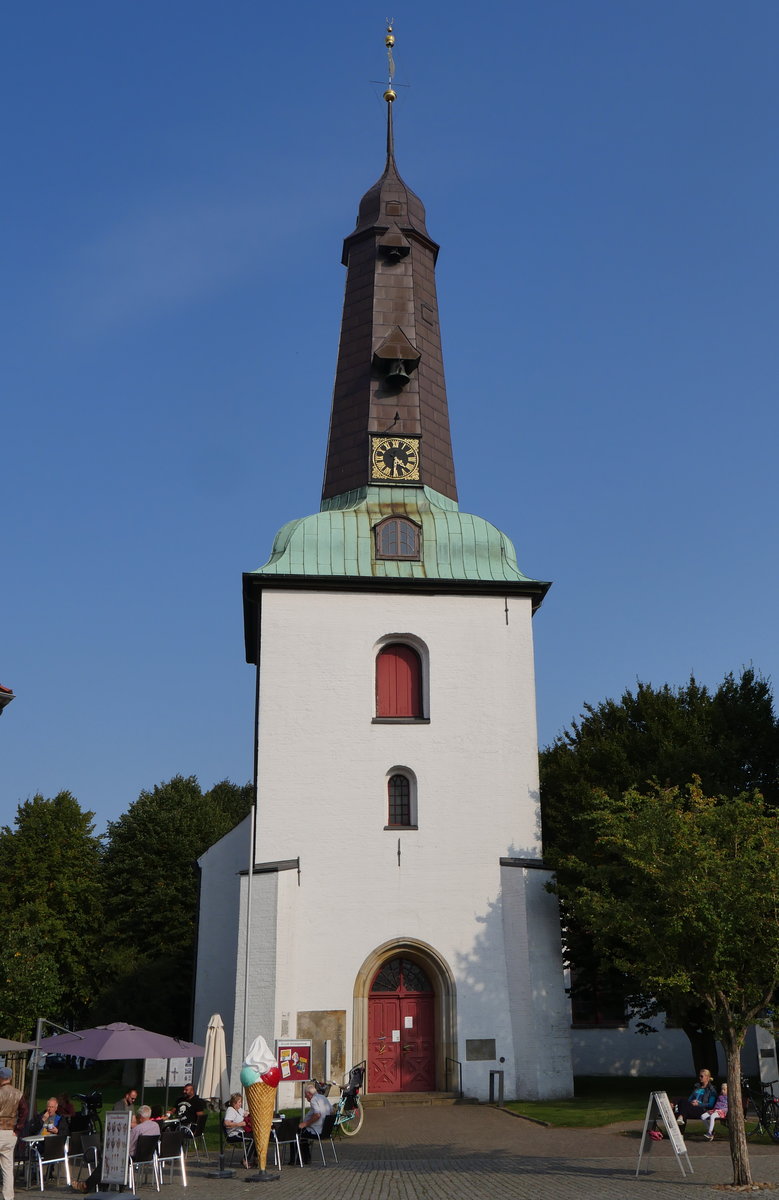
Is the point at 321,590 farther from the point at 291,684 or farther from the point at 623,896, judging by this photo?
the point at 623,896

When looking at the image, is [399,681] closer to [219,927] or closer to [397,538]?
[397,538]

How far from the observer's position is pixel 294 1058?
20422 mm

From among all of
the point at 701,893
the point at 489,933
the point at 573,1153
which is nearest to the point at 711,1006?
the point at 701,893

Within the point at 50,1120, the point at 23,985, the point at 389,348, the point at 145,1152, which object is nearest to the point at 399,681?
the point at 389,348

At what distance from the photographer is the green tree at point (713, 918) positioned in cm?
1420

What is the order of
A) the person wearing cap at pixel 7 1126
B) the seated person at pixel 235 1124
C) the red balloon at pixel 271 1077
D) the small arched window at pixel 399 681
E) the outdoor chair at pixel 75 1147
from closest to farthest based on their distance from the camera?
the person wearing cap at pixel 7 1126, the red balloon at pixel 271 1077, the outdoor chair at pixel 75 1147, the seated person at pixel 235 1124, the small arched window at pixel 399 681

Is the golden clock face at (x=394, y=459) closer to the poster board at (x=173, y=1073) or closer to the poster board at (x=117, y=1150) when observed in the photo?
the poster board at (x=173, y=1073)

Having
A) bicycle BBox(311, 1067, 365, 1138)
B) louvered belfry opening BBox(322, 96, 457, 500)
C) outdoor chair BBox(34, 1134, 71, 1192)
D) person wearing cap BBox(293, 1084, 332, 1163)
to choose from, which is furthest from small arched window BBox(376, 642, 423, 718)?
outdoor chair BBox(34, 1134, 71, 1192)

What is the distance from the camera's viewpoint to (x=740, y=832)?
1573 centimetres

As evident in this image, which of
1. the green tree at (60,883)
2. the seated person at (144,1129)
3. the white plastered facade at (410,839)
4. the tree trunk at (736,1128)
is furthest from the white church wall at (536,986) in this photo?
the green tree at (60,883)

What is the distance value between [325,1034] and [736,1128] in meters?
11.9

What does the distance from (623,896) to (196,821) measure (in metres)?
28.5

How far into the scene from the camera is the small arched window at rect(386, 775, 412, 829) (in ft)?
84.8

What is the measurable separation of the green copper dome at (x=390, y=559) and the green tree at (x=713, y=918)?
12.4 m
